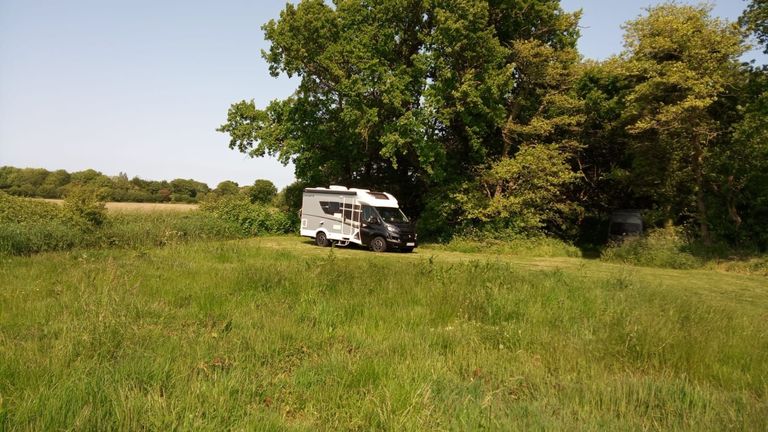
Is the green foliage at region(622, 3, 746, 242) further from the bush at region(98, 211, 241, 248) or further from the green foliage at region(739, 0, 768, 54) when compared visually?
the bush at region(98, 211, 241, 248)

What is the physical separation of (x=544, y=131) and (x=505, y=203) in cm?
423

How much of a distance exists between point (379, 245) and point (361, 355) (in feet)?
52.0

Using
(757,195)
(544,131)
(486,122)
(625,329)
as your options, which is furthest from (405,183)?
(625,329)

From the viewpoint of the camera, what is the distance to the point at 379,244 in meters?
20.7

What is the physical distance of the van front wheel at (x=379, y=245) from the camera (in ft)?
67.6

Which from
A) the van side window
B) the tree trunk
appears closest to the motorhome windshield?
the van side window

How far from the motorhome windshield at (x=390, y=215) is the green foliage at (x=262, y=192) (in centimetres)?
1160

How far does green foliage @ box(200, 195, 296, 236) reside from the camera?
87.8ft

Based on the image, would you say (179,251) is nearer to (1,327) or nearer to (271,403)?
(1,327)

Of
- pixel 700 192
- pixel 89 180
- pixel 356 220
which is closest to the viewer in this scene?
pixel 700 192

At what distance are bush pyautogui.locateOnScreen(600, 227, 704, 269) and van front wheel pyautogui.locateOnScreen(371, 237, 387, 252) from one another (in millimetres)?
9445


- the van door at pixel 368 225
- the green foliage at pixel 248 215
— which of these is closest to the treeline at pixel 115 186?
the green foliage at pixel 248 215

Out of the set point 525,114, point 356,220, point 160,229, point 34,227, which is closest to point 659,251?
point 525,114

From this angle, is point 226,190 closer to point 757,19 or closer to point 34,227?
point 34,227
